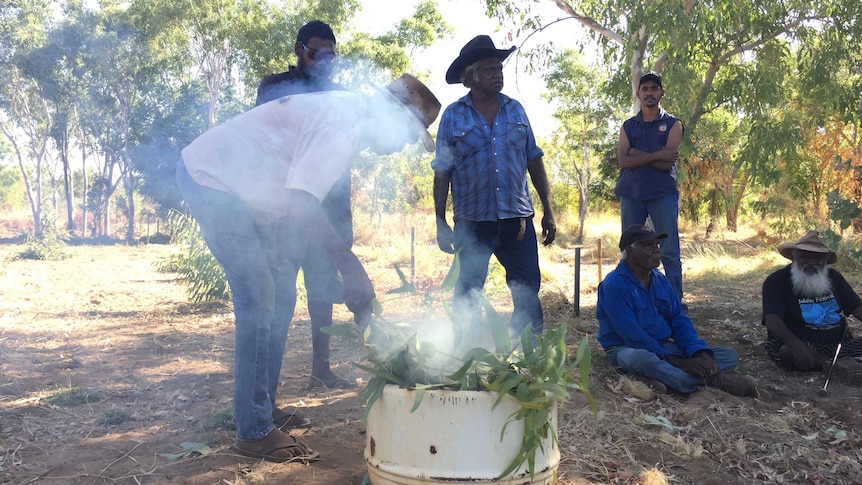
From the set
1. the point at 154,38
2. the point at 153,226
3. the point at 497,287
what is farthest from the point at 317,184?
the point at 153,226

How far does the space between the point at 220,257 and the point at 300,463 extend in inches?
34.7

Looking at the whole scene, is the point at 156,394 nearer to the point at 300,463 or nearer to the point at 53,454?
the point at 53,454

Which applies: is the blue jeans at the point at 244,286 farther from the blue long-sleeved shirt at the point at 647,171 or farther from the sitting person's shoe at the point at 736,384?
the blue long-sleeved shirt at the point at 647,171

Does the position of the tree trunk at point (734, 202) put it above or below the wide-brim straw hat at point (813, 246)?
above

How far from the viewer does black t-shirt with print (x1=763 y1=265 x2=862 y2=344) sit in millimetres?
4656

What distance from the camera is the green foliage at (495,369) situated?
2000 millimetres

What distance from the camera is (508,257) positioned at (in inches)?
162

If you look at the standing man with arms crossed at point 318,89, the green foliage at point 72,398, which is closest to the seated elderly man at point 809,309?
the standing man with arms crossed at point 318,89

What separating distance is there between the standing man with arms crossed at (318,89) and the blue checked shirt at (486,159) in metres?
0.76

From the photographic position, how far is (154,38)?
22.9 meters

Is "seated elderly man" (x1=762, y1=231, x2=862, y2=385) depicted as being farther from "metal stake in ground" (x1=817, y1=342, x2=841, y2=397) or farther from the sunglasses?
the sunglasses

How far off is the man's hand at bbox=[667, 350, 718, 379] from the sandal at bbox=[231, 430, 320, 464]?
7.65 ft

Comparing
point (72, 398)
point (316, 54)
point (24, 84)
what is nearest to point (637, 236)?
point (316, 54)

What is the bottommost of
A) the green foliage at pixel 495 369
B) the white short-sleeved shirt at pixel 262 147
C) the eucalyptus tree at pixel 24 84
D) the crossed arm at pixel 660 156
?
the green foliage at pixel 495 369
